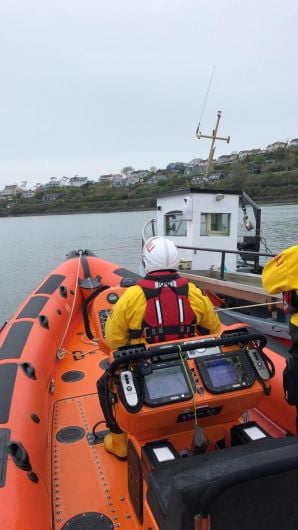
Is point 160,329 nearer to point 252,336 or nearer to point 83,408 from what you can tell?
point 252,336

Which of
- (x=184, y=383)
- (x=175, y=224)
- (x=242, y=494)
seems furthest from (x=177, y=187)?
(x=242, y=494)

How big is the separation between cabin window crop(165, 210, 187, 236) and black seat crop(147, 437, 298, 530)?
27.0 ft

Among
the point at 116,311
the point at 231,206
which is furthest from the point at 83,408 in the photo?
the point at 231,206

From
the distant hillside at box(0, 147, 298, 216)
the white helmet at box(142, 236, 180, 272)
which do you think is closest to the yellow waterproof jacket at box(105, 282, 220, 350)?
the white helmet at box(142, 236, 180, 272)

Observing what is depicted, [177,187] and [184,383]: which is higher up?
[177,187]

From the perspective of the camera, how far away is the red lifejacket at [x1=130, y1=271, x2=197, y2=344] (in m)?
2.29

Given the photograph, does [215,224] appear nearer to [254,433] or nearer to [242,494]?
[254,433]

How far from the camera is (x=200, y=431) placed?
1.91m

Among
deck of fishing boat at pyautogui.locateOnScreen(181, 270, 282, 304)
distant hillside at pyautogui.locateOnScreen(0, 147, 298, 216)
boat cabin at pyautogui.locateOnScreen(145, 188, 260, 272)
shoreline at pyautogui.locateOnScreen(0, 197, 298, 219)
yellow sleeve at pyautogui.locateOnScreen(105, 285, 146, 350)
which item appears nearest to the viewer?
yellow sleeve at pyautogui.locateOnScreen(105, 285, 146, 350)

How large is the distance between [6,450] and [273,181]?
3194 centimetres

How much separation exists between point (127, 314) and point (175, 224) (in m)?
7.49

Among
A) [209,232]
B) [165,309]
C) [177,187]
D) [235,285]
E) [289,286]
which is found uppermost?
[177,187]

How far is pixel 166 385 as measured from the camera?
6.52 feet

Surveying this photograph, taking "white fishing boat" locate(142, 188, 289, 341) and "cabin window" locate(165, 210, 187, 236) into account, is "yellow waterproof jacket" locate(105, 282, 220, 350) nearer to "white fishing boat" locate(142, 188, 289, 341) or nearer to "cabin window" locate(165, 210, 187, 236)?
"white fishing boat" locate(142, 188, 289, 341)
